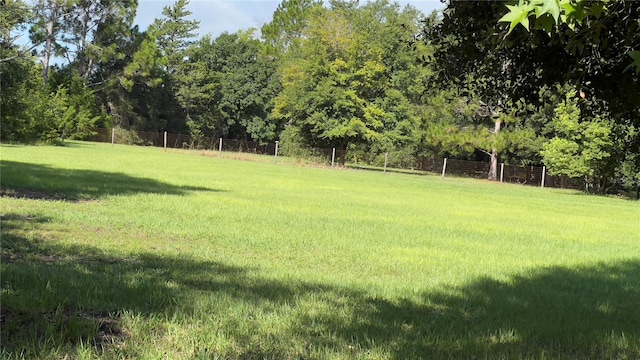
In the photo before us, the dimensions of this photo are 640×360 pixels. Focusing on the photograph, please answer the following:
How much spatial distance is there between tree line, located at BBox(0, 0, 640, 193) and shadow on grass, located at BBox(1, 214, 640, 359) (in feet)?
5.72

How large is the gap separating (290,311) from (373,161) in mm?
49260

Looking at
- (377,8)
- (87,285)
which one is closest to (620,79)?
(87,285)

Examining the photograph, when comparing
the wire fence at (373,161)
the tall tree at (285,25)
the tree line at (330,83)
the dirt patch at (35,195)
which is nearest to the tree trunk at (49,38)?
the tree line at (330,83)

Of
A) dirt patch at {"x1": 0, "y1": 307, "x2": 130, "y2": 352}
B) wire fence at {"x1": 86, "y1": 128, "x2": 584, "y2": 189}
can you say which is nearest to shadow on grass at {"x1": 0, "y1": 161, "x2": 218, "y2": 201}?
dirt patch at {"x1": 0, "y1": 307, "x2": 130, "y2": 352}

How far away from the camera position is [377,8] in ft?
216

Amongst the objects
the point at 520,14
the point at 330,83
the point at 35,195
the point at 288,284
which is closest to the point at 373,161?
the point at 330,83

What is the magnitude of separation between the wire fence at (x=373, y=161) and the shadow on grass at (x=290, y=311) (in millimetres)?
39047

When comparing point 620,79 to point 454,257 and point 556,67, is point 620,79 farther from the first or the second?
point 454,257

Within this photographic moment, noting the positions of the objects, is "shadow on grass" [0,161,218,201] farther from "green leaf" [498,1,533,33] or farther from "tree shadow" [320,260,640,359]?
"green leaf" [498,1,533,33]

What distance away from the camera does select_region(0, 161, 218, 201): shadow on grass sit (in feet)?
42.4

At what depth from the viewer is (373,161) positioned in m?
54.0

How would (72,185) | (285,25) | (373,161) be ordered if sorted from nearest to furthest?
(72,185) < (373,161) < (285,25)

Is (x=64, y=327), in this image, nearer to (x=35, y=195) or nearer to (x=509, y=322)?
(x=509, y=322)

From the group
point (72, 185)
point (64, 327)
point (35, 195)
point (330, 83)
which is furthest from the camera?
point (330, 83)
